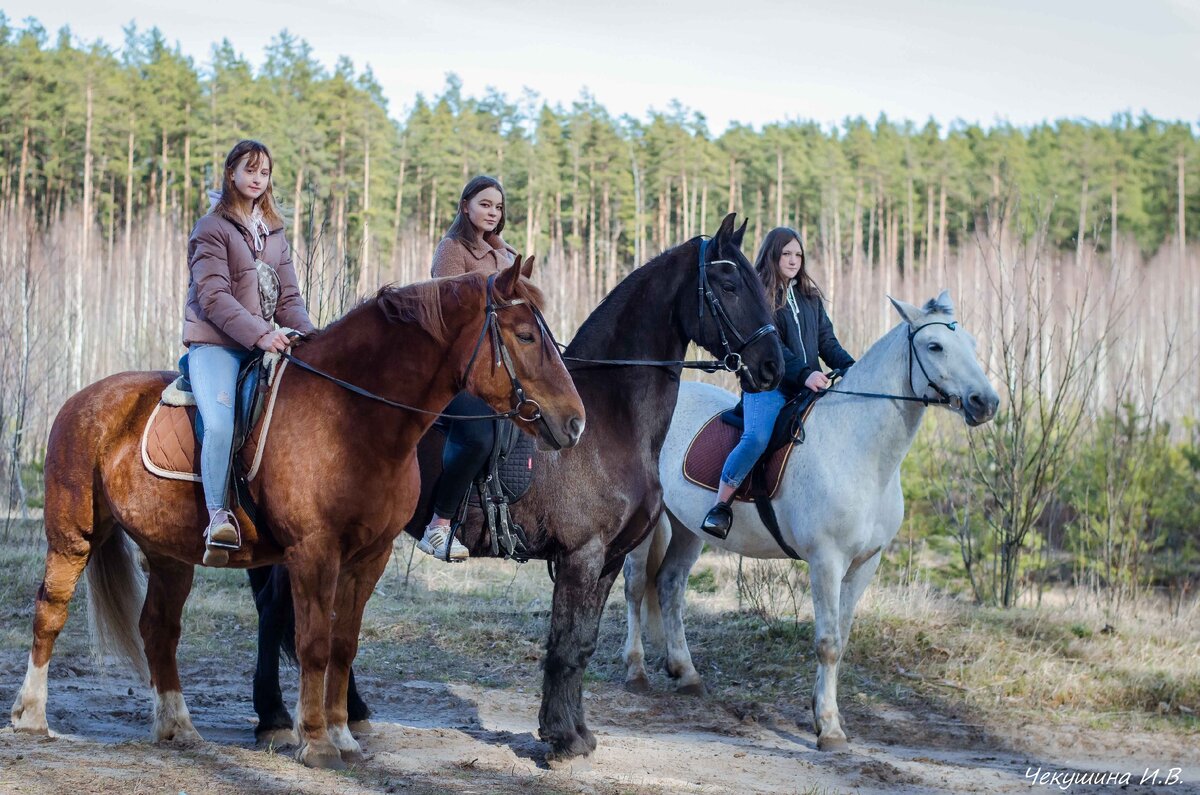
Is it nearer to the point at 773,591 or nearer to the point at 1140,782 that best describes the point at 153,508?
the point at 1140,782

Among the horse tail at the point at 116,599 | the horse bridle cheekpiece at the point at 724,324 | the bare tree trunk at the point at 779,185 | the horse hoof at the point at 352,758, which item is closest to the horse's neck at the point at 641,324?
the horse bridle cheekpiece at the point at 724,324

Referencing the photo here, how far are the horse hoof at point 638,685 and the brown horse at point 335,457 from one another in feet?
9.31

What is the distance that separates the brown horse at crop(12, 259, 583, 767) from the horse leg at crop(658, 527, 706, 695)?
118 inches

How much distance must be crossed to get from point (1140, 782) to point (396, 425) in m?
4.16

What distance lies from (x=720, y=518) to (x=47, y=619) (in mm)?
3766

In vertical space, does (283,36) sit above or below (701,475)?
above

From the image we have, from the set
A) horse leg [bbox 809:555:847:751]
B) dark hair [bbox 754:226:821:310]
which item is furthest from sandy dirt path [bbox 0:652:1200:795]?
dark hair [bbox 754:226:821:310]

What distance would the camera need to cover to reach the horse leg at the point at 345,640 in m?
4.71

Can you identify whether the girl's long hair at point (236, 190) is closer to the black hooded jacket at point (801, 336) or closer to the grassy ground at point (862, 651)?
Result: the black hooded jacket at point (801, 336)

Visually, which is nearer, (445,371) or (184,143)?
(445,371)

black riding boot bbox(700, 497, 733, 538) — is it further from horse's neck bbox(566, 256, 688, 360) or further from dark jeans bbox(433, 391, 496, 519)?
dark jeans bbox(433, 391, 496, 519)

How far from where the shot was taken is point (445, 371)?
452 cm

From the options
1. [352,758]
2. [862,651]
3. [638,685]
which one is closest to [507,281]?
[352,758]

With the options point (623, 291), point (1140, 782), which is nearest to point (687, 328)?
point (623, 291)
